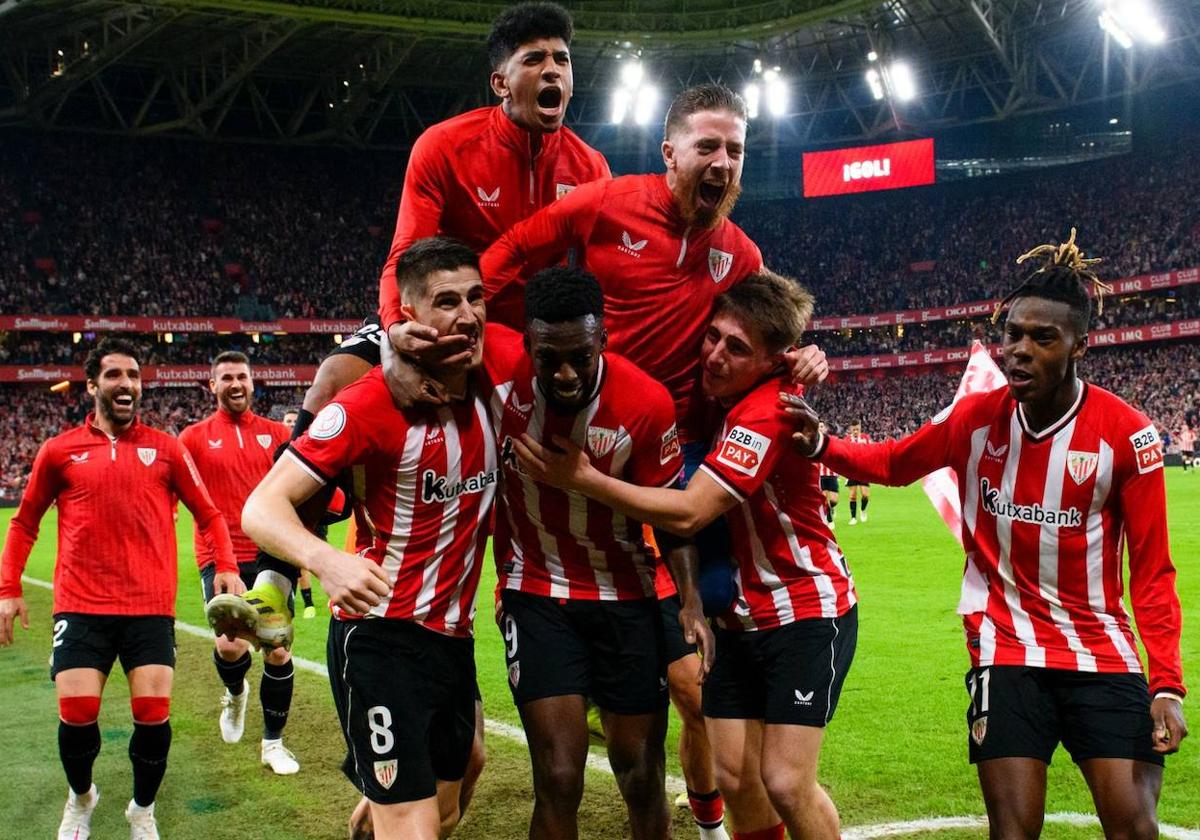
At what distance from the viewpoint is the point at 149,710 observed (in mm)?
5699

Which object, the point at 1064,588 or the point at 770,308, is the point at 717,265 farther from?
the point at 1064,588

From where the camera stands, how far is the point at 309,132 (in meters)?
44.6

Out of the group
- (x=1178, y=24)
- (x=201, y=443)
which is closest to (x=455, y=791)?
(x=201, y=443)

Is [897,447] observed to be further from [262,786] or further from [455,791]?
[262,786]

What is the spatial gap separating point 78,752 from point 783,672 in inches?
144

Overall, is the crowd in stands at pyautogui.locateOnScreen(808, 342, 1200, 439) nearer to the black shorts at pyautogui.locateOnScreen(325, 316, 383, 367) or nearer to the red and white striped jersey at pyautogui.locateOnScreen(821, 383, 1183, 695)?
the red and white striped jersey at pyautogui.locateOnScreen(821, 383, 1183, 695)

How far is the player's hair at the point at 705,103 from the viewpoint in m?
4.40

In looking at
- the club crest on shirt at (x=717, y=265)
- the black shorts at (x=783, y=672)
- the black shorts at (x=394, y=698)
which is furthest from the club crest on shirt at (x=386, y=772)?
the club crest on shirt at (x=717, y=265)

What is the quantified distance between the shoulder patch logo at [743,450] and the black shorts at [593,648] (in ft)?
2.04

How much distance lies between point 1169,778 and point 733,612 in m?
3.18

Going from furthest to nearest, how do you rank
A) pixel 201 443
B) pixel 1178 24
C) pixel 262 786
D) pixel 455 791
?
pixel 1178 24 < pixel 201 443 < pixel 262 786 < pixel 455 791

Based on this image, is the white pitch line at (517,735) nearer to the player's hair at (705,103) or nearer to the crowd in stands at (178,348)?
the player's hair at (705,103)

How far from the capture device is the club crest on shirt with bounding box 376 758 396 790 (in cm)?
355

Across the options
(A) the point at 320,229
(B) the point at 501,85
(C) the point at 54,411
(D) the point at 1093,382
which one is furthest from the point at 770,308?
(D) the point at 1093,382
